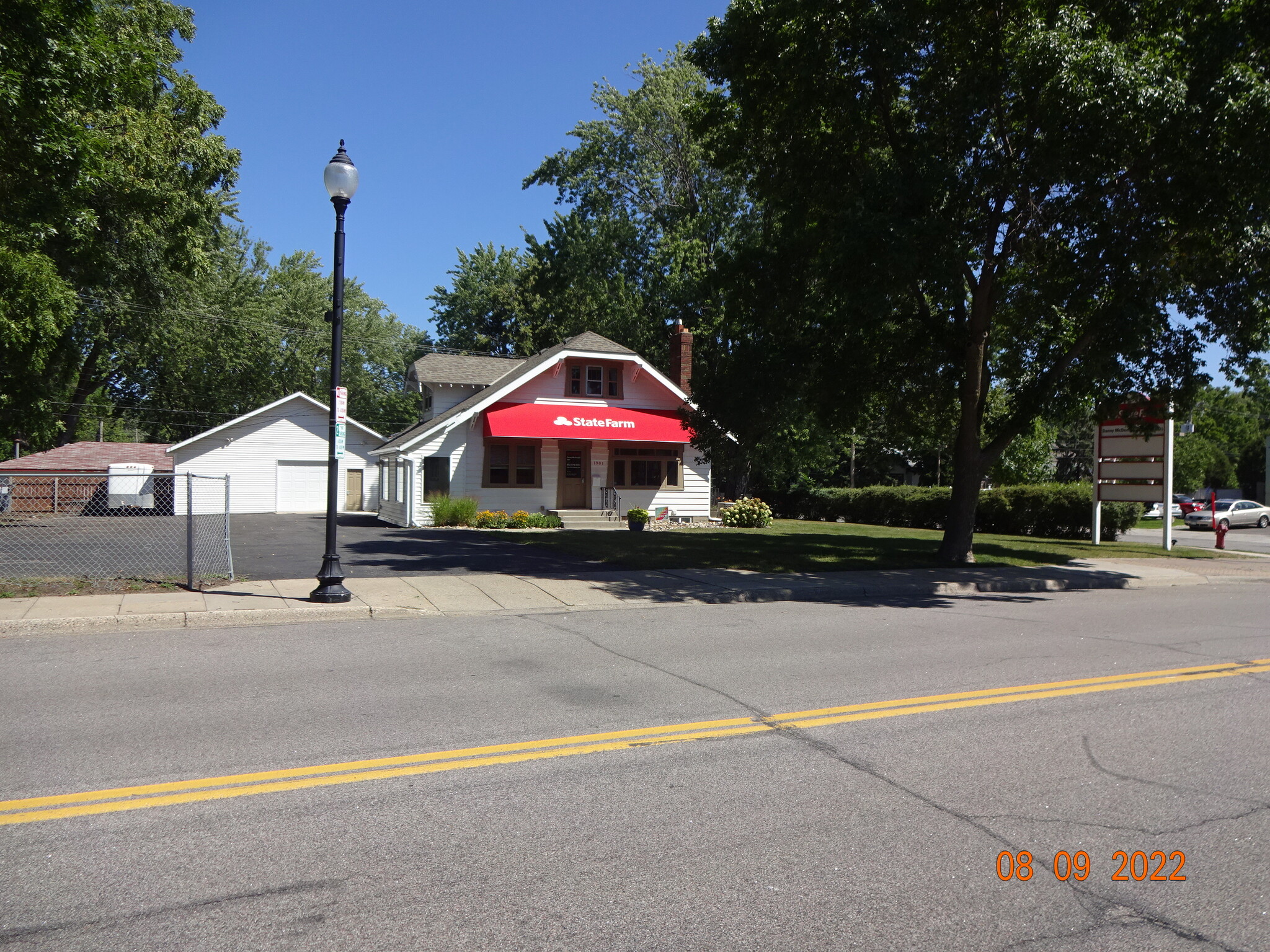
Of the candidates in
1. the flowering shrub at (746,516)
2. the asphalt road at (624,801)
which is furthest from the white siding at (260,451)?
the asphalt road at (624,801)

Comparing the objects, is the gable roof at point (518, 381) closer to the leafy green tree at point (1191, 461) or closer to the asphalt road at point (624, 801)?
the asphalt road at point (624, 801)

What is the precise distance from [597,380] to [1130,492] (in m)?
17.4

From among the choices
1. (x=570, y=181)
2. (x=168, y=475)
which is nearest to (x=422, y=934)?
(x=168, y=475)

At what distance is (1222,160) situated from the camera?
1367 cm

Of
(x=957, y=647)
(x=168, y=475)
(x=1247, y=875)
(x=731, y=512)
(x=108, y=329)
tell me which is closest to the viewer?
(x=1247, y=875)

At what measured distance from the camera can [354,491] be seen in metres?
41.2

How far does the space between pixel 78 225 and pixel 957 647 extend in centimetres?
1502

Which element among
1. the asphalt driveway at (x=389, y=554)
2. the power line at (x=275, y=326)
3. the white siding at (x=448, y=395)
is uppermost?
the power line at (x=275, y=326)

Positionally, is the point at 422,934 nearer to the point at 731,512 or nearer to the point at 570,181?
the point at 731,512

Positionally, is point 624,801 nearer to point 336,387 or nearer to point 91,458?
point 336,387

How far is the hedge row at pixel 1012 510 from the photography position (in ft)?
99.9

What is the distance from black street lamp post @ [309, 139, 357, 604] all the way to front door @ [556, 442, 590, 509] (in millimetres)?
20039

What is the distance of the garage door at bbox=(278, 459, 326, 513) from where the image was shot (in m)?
39.3
